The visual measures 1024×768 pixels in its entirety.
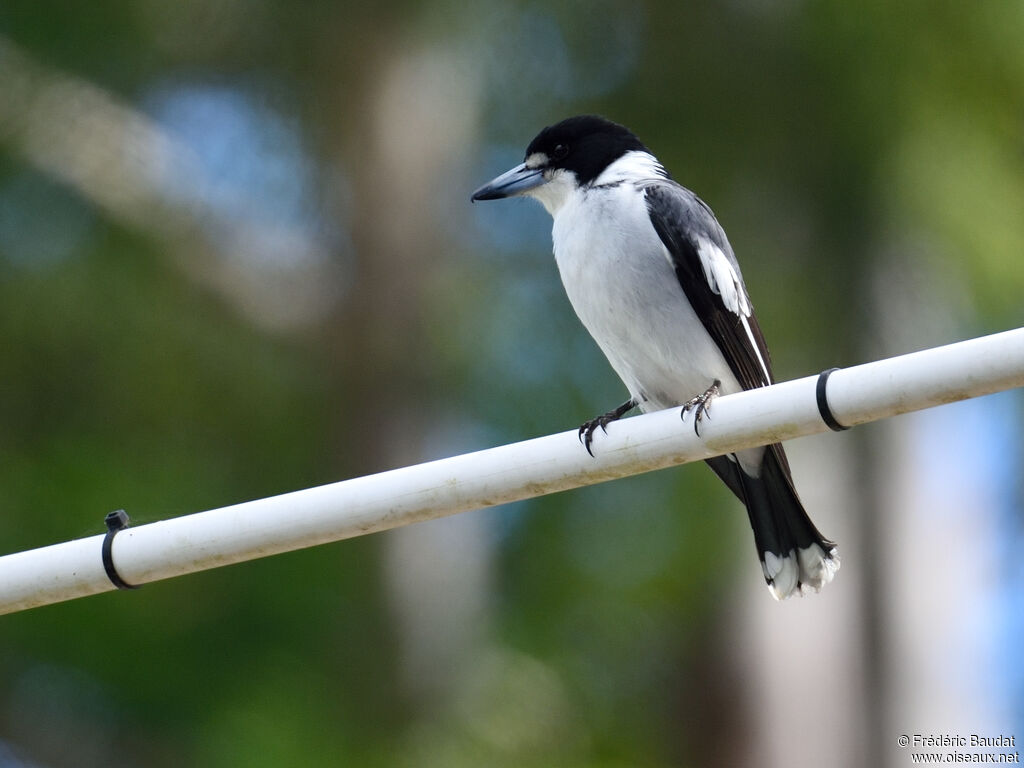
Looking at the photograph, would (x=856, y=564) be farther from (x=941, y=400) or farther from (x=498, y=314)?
(x=941, y=400)

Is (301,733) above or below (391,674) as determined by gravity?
below

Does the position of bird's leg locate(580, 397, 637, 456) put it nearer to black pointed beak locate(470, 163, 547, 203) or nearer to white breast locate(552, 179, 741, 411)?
white breast locate(552, 179, 741, 411)

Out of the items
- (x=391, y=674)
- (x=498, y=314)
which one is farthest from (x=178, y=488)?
(x=498, y=314)

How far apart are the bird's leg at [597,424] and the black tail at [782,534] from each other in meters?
0.28

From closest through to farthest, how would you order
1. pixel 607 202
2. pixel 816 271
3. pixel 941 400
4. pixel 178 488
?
pixel 941 400, pixel 607 202, pixel 178 488, pixel 816 271

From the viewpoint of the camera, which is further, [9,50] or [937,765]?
[9,50]

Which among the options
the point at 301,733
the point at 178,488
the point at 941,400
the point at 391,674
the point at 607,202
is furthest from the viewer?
the point at 178,488

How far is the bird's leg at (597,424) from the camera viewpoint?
7.54 ft

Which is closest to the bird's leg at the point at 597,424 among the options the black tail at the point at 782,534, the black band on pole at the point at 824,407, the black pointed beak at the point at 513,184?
the black tail at the point at 782,534

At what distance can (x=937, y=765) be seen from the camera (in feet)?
11.9

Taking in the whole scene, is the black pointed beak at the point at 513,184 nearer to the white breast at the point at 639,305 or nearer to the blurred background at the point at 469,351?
the white breast at the point at 639,305

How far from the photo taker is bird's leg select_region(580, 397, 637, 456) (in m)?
2.30

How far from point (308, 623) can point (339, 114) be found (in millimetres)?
2288

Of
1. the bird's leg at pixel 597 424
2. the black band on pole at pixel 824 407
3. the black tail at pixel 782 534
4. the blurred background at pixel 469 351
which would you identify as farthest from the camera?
the blurred background at pixel 469 351
